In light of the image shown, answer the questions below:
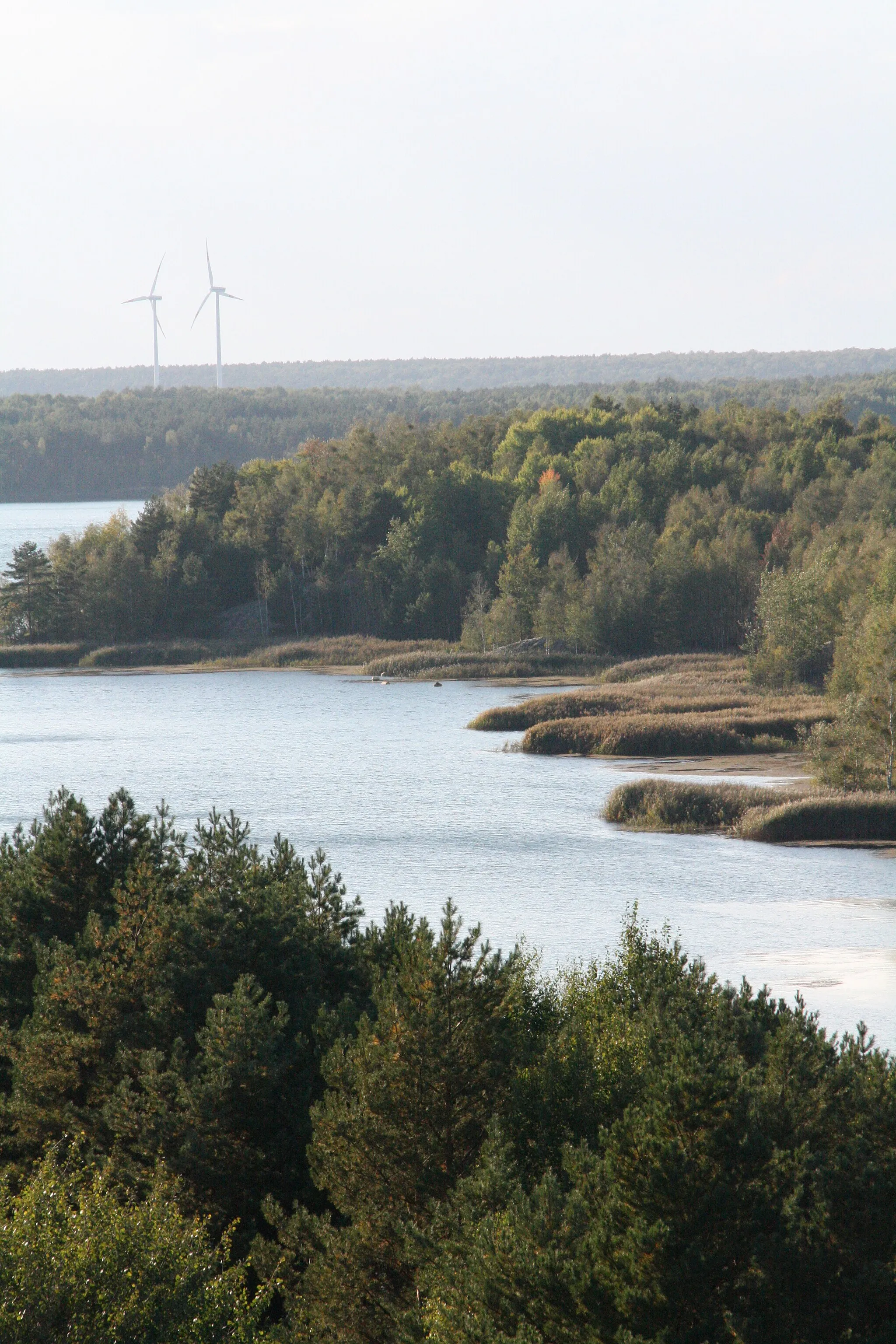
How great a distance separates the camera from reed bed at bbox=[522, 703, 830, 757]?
63.8 m

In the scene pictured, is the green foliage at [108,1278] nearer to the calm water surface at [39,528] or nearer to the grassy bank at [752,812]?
the grassy bank at [752,812]

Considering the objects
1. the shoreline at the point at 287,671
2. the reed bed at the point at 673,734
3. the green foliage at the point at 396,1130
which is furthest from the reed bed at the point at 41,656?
the green foliage at the point at 396,1130

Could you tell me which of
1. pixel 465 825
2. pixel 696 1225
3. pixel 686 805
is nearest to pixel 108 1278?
pixel 696 1225

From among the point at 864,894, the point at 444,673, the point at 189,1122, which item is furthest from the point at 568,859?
the point at 444,673

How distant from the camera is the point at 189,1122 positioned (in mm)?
18625

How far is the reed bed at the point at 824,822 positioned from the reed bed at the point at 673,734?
44.9 ft

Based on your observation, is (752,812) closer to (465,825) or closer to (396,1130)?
(465,825)

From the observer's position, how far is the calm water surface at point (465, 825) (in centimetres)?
3550

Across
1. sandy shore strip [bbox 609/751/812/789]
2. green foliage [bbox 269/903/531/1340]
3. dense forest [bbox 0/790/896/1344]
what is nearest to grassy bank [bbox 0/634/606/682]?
sandy shore strip [bbox 609/751/812/789]

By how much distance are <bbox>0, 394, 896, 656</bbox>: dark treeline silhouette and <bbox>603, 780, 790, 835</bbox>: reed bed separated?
143 ft

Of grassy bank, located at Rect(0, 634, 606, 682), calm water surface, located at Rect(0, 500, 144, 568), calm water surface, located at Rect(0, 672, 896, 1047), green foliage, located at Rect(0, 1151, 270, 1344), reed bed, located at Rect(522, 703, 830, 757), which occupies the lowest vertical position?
calm water surface, located at Rect(0, 672, 896, 1047)

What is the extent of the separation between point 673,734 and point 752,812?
51.5 ft

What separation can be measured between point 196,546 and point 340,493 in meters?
11.2

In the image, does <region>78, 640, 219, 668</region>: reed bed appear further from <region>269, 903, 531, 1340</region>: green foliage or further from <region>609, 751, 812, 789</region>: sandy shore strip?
<region>269, 903, 531, 1340</region>: green foliage
